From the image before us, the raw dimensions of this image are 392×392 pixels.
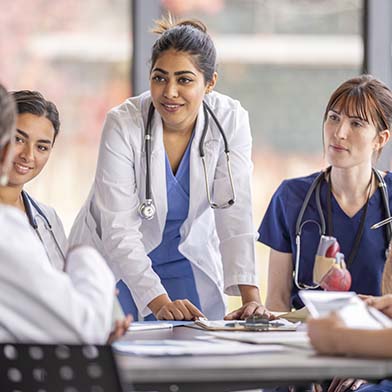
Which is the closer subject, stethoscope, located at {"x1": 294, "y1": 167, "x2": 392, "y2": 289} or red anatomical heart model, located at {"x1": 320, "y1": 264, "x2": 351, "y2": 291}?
red anatomical heart model, located at {"x1": 320, "y1": 264, "x2": 351, "y2": 291}

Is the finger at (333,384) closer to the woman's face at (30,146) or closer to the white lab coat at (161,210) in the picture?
the white lab coat at (161,210)

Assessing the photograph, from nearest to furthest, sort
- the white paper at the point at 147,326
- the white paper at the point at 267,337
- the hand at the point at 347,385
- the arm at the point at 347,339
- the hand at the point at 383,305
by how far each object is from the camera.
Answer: the arm at the point at 347,339
the white paper at the point at 267,337
the hand at the point at 383,305
the white paper at the point at 147,326
the hand at the point at 347,385

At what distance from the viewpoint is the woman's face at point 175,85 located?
8.48 ft

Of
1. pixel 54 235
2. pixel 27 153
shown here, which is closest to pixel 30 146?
pixel 27 153

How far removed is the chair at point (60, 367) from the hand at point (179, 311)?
0.98 m

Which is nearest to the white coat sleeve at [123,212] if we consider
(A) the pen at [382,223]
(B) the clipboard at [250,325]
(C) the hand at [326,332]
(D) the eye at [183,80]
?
(D) the eye at [183,80]

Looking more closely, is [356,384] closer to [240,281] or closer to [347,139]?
[240,281]

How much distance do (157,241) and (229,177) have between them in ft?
0.91

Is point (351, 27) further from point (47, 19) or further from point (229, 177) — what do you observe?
point (229, 177)

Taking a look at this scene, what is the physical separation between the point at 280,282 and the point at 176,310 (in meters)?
0.42

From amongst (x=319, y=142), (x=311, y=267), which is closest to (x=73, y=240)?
(x=311, y=267)

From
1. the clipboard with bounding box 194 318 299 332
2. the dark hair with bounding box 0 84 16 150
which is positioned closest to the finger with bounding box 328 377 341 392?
the clipboard with bounding box 194 318 299 332

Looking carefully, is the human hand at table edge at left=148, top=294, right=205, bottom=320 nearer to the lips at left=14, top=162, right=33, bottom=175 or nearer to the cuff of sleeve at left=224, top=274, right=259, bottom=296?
the cuff of sleeve at left=224, top=274, right=259, bottom=296

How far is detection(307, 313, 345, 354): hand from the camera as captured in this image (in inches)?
65.4
